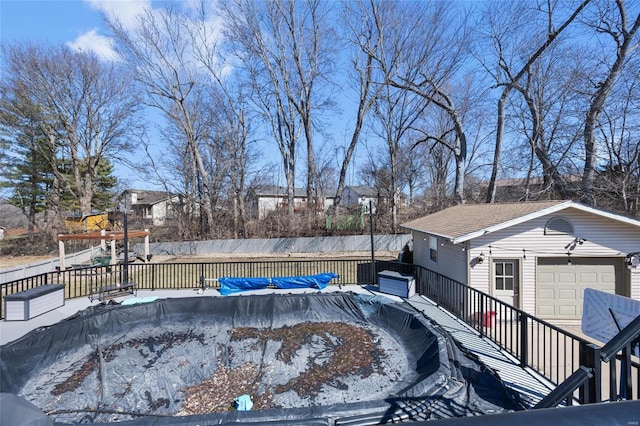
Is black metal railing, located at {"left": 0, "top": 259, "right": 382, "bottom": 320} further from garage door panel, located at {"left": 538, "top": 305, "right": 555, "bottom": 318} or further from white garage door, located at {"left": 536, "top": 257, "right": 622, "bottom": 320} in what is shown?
white garage door, located at {"left": 536, "top": 257, "right": 622, "bottom": 320}

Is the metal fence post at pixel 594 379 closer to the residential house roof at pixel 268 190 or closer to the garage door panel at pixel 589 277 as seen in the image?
the garage door panel at pixel 589 277

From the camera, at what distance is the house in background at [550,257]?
25.7 feet

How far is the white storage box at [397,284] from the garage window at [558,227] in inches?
151

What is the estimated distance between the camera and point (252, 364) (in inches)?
258

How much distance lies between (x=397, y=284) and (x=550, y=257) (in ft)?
13.5

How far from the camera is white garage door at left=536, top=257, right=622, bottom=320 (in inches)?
314

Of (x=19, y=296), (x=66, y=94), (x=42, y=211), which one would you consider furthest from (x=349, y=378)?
(x=42, y=211)

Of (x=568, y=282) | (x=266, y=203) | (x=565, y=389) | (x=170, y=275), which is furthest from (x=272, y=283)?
(x=266, y=203)

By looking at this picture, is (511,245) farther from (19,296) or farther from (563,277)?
(19,296)

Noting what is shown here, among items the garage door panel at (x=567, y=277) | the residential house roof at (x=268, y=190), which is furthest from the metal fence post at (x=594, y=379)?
the residential house roof at (x=268, y=190)

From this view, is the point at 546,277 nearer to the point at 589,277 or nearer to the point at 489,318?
the point at 589,277

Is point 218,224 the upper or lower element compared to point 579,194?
lower

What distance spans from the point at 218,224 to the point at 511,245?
64.3 feet

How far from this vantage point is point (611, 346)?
162 centimetres
